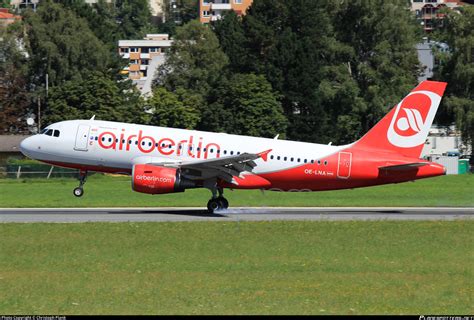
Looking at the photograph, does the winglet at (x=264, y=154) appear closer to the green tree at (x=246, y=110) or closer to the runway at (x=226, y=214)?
the runway at (x=226, y=214)

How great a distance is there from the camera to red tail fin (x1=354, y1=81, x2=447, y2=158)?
152 feet

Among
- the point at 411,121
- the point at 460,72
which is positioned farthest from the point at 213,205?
the point at 460,72

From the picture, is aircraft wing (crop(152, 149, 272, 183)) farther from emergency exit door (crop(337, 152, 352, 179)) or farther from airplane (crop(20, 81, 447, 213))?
emergency exit door (crop(337, 152, 352, 179))

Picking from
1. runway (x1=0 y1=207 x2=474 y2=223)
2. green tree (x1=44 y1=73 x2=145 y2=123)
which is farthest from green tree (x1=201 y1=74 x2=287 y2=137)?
runway (x1=0 y1=207 x2=474 y2=223)

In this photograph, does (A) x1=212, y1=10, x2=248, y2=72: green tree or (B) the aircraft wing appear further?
(A) x1=212, y1=10, x2=248, y2=72: green tree

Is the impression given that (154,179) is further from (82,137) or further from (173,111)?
(173,111)

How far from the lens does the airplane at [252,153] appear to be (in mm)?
44906

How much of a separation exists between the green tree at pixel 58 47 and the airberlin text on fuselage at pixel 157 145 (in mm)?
68257

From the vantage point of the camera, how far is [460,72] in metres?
106

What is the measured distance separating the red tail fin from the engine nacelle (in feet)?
30.5

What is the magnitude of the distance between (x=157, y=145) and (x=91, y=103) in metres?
52.6

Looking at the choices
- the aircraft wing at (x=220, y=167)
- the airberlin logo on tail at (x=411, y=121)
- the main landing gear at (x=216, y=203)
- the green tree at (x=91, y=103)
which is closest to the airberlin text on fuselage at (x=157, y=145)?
the aircraft wing at (x=220, y=167)

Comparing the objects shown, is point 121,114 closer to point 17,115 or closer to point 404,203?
point 17,115

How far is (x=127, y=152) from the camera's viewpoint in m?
44.9
